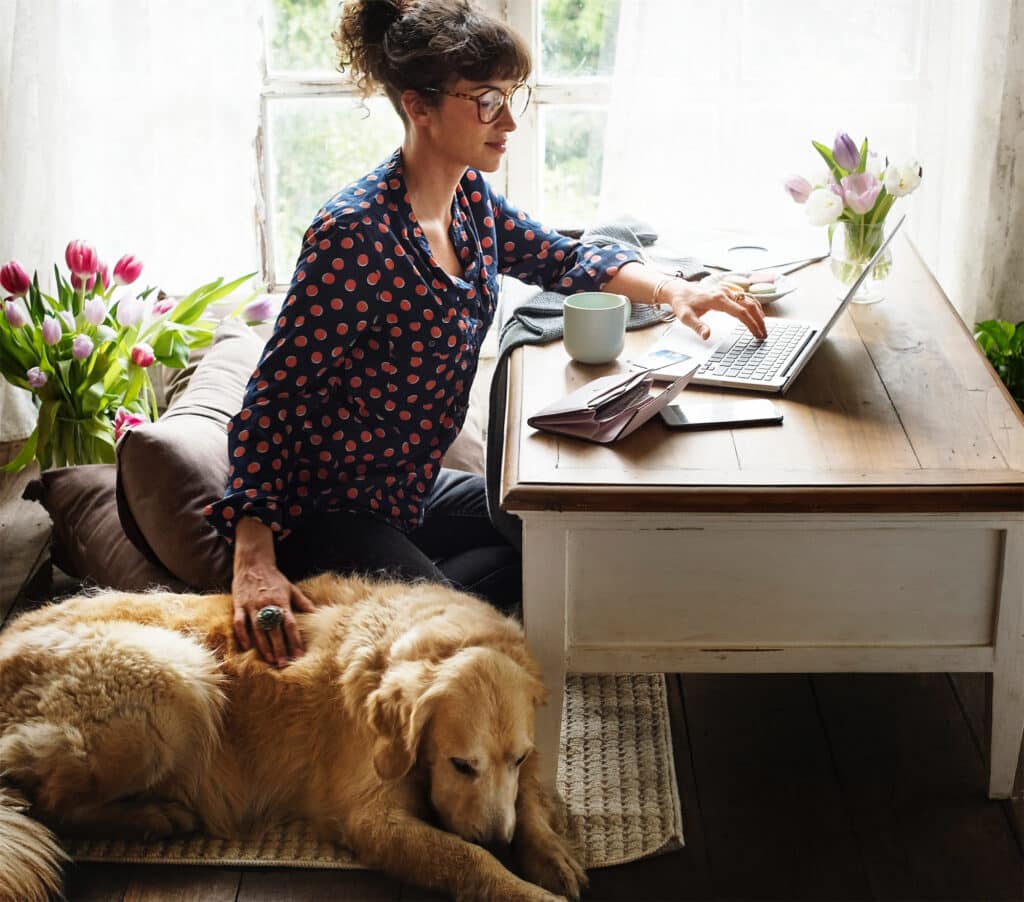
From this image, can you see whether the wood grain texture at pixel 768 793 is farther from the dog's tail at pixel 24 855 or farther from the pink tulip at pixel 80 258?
the pink tulip at pixel 80 258

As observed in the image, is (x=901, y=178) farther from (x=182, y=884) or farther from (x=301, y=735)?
(x=182, y=884)

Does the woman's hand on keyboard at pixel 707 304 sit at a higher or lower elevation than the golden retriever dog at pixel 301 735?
higher

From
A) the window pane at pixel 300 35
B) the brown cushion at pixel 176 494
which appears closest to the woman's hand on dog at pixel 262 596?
the brown cushion at pixel 176 494

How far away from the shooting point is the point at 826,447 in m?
1.75

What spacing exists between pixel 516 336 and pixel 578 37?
137cm

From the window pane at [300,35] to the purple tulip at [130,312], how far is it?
103cm

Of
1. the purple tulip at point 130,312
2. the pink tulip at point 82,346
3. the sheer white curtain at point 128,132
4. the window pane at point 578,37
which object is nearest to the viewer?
the pink tulip at point 82,346

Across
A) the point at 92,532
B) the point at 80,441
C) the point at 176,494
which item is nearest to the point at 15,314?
the point at 80,441

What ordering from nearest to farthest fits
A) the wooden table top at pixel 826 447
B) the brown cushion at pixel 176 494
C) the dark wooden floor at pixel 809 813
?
the wooden table top at pixel 826 447, the dark wooden floor at pixel 809 813, the brown cushion at pixel 176 494

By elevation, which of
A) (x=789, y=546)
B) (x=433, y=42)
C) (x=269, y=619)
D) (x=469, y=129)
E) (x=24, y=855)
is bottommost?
(x=24, y=855)

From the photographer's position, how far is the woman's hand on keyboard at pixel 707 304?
2090 mm

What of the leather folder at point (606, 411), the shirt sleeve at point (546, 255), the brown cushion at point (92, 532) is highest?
the shirt sleeve at point (546, 255)

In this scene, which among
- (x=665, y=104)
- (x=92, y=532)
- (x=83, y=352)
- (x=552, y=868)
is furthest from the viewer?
(x=665, y=104)

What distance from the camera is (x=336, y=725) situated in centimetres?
169
